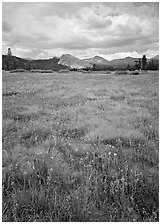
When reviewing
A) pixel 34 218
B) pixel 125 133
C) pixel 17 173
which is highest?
pixel 125 133

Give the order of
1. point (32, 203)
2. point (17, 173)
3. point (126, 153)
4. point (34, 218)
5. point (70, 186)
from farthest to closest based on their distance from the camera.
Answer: point (126, 153)
point (17, 173)
point (70, 186)
point (32, 203)
point (34, 218)

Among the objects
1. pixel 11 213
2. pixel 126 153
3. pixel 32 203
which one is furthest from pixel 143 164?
pixel 11 213

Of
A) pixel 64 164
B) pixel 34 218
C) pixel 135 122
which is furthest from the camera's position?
pixel 135 122

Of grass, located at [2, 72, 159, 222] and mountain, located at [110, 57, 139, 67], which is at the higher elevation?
mountain, located at [110, 57, 139, 67]

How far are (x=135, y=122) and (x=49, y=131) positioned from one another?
3.55 m

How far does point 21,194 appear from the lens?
411 cm

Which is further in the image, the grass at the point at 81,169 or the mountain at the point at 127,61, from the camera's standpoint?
the mountain at the point at 127,61

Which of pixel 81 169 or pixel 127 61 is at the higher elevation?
pixel 127 61

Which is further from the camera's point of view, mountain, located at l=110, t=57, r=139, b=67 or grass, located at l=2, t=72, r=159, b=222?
mountain, located at l=110, t=57, r=139, b=67

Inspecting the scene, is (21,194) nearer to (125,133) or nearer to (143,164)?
(143,164)

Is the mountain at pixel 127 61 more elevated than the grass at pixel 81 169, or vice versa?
the mountain at pixel 127 61

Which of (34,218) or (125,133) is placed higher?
(125,133)

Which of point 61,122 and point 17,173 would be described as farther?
point 61,122

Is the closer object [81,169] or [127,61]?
[81,169]
